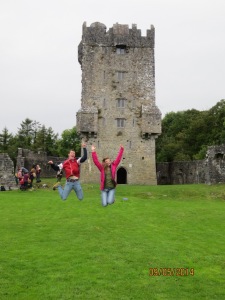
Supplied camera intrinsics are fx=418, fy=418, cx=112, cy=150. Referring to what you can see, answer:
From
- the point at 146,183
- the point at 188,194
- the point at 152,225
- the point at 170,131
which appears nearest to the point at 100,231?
the point at 152,225

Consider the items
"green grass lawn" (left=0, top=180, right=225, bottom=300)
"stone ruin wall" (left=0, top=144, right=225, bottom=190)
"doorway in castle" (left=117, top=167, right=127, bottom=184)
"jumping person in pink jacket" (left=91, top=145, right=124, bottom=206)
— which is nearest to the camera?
"green grass lawn" (left=0, top=180, right=225, bottom=300)

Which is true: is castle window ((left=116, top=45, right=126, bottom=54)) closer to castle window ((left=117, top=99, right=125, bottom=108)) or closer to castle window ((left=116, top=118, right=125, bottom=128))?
castle window ((left=117, top=99, right=125, bottom=108))

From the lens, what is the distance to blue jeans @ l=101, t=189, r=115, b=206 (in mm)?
14438

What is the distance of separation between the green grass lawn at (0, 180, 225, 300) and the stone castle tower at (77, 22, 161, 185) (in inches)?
1036

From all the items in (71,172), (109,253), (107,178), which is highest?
(71,172)

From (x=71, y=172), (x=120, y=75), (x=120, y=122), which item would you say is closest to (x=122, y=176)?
(x=120, y=122)

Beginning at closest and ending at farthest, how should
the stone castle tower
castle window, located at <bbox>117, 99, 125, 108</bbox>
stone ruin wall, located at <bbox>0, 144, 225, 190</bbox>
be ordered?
stone ruin wall, located at <bbox>0, 144, 225, 190</bbox>
the stone castle tower
castle window, located at <bbox>117, 99, 125, 108</bbox>

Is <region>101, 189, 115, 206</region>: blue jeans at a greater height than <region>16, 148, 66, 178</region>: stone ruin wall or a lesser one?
lesser

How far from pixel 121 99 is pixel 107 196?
135ft

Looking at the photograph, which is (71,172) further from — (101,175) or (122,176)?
(122,176)
